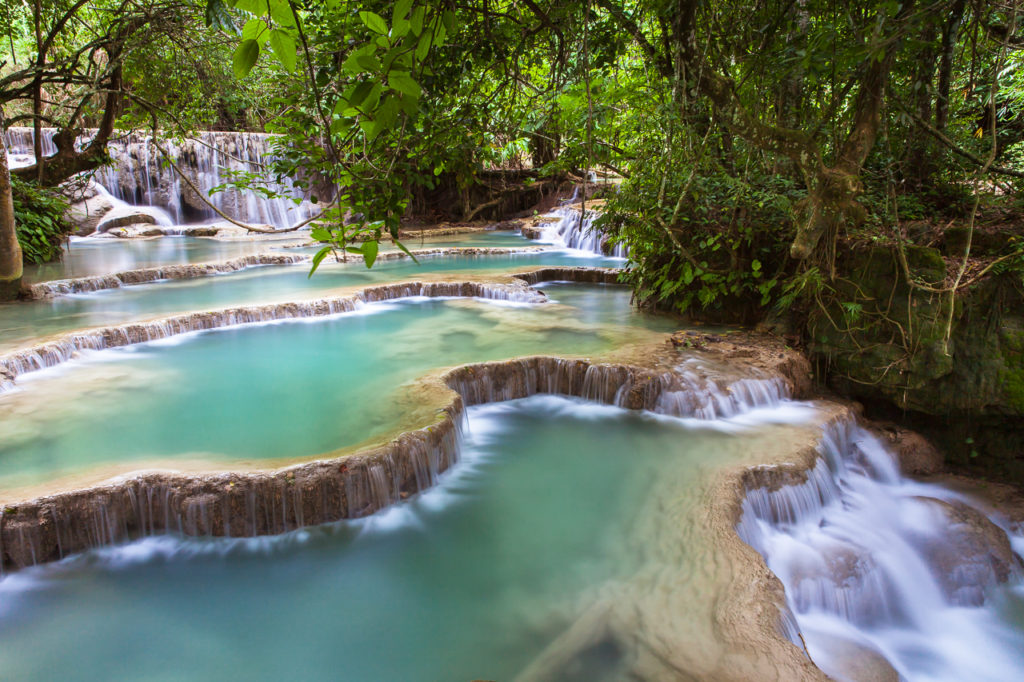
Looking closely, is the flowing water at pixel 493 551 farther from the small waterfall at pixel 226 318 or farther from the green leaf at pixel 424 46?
the green leaf at pixel 424 46

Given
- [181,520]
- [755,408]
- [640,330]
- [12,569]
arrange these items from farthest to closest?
[640,330] < [755,408] < [181,520] < [12,569]

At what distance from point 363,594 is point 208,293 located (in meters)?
7.94

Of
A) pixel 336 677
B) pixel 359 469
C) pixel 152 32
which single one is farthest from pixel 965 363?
pixel 152 32

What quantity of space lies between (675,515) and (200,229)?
57.9ft

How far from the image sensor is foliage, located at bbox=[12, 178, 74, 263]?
10539mm

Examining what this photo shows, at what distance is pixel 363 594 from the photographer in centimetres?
341

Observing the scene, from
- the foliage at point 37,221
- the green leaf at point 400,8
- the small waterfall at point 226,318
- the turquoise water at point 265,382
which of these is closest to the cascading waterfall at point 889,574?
the turquoise water at point 265,382

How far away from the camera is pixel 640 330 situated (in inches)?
280

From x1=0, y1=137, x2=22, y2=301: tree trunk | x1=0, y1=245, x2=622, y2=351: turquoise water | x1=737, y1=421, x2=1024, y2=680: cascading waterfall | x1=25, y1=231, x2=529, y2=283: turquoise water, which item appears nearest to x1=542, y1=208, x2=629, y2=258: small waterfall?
x1=0, y1=245, x2=622, y2=351: turquoise water

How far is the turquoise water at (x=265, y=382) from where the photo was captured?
4.50 metres

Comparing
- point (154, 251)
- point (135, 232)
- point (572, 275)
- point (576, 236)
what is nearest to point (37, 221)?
point (154, 251)

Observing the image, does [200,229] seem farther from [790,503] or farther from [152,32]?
[790,503]

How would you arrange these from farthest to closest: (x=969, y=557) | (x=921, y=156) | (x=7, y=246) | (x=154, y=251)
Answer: (x=154, y=251) → (x=7, y=246) → (x=921, y=156) → (x=969, y=557)

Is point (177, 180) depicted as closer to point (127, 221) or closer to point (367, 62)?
point (127, 221)
